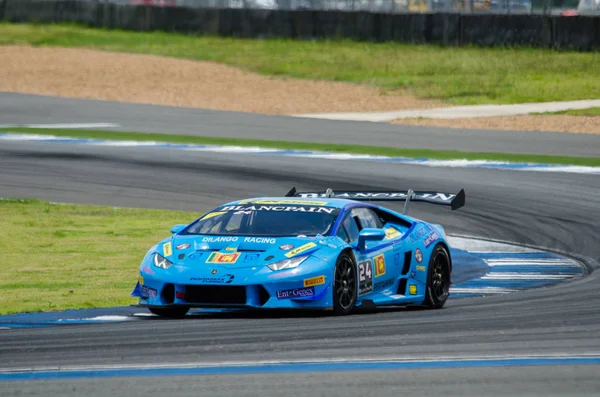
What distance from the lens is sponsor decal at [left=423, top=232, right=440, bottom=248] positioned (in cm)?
1280

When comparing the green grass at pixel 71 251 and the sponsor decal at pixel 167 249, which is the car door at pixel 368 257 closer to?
the sponsor decal at pixel 167 249

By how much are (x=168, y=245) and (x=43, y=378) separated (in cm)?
378

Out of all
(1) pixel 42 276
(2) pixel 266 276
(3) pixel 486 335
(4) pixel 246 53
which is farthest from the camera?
(4) pixel 246 53

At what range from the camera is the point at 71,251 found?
1627 cm

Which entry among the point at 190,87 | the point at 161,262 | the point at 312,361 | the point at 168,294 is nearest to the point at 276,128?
the point at 190,87

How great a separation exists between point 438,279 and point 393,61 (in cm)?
3134

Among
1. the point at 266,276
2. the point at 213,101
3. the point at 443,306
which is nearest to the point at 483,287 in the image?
the point at 443,306

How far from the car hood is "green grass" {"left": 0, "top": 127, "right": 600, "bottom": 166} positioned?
1352cm

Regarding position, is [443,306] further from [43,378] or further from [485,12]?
[485,12]

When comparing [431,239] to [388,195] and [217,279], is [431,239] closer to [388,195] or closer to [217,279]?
[388,195]

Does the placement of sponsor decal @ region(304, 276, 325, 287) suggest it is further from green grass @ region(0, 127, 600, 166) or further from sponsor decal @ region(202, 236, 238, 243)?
green grass @ region(0, 127, 600, 166)

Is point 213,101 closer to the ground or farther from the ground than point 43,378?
closer to the ground

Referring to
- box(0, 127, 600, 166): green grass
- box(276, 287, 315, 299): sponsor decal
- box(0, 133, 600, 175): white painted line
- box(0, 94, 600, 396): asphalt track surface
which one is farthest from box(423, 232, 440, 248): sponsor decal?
box(0, 127, 600, 166): green grass

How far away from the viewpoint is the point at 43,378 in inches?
311
